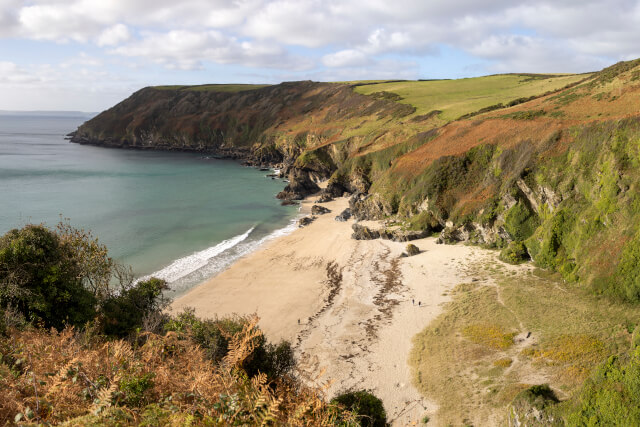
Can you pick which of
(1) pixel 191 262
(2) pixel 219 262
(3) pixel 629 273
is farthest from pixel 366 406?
(1) pixel 191 262

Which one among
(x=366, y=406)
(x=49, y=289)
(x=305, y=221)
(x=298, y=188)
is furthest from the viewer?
(x=298, y=188)

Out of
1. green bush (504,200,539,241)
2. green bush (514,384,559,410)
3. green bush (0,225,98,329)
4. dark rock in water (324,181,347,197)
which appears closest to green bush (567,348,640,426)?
green bush (514,384,559,410)

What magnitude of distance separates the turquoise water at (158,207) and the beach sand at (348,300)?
570 centimetres

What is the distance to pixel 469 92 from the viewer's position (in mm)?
101562

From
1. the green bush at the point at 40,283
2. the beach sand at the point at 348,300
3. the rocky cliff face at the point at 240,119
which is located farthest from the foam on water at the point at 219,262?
the rocky cliff face at the point at 240,119

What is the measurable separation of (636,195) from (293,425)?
30.9 metres

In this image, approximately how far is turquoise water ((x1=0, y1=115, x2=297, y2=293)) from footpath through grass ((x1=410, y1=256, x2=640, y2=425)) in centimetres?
2525

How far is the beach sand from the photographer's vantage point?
21438mm

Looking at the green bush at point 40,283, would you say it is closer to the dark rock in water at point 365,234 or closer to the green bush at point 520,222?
the dark rock in water at point 365,234

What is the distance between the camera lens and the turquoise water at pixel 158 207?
44188 mm

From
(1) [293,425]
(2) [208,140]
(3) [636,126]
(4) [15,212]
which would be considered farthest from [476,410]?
(2) [208,140]

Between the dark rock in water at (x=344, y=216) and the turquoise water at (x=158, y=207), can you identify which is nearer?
the turquoise water at (x=158, y=207)

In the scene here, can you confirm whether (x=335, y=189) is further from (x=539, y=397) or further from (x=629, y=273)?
(x=539, y=397)

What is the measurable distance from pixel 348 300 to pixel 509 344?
1278 cm
